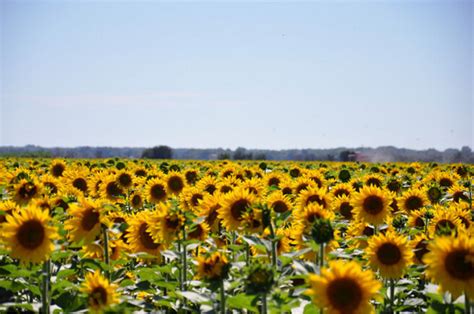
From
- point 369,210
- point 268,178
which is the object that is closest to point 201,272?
point 369,210

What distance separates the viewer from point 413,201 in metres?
7.79

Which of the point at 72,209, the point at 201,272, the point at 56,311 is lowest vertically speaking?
the point at 56,311

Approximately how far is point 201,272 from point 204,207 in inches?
73.6

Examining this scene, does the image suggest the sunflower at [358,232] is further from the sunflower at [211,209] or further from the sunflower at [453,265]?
the sunflower at [453,265]

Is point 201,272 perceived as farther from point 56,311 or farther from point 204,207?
point 204,207

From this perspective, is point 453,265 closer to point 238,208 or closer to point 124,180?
point 238,208

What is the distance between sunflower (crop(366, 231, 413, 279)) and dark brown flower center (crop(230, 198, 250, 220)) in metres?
1.30

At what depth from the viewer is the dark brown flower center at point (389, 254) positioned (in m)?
4.55

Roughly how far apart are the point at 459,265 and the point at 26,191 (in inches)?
158

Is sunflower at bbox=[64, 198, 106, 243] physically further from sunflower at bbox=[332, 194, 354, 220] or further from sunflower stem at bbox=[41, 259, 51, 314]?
sunflower at bbox=[332, 194, 354, 220]

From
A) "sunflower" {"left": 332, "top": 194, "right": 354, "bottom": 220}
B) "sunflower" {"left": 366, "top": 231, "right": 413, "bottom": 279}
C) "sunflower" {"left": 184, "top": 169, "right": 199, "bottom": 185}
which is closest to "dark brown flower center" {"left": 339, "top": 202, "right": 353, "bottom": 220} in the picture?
"sunflower" {"left": 332, "top": 194, "right": 354, "bottom": 220}

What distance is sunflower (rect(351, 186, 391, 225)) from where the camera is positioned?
609 cm

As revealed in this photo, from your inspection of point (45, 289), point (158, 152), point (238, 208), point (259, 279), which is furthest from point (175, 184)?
point (158, 152)

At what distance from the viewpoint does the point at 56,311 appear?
4.34m
